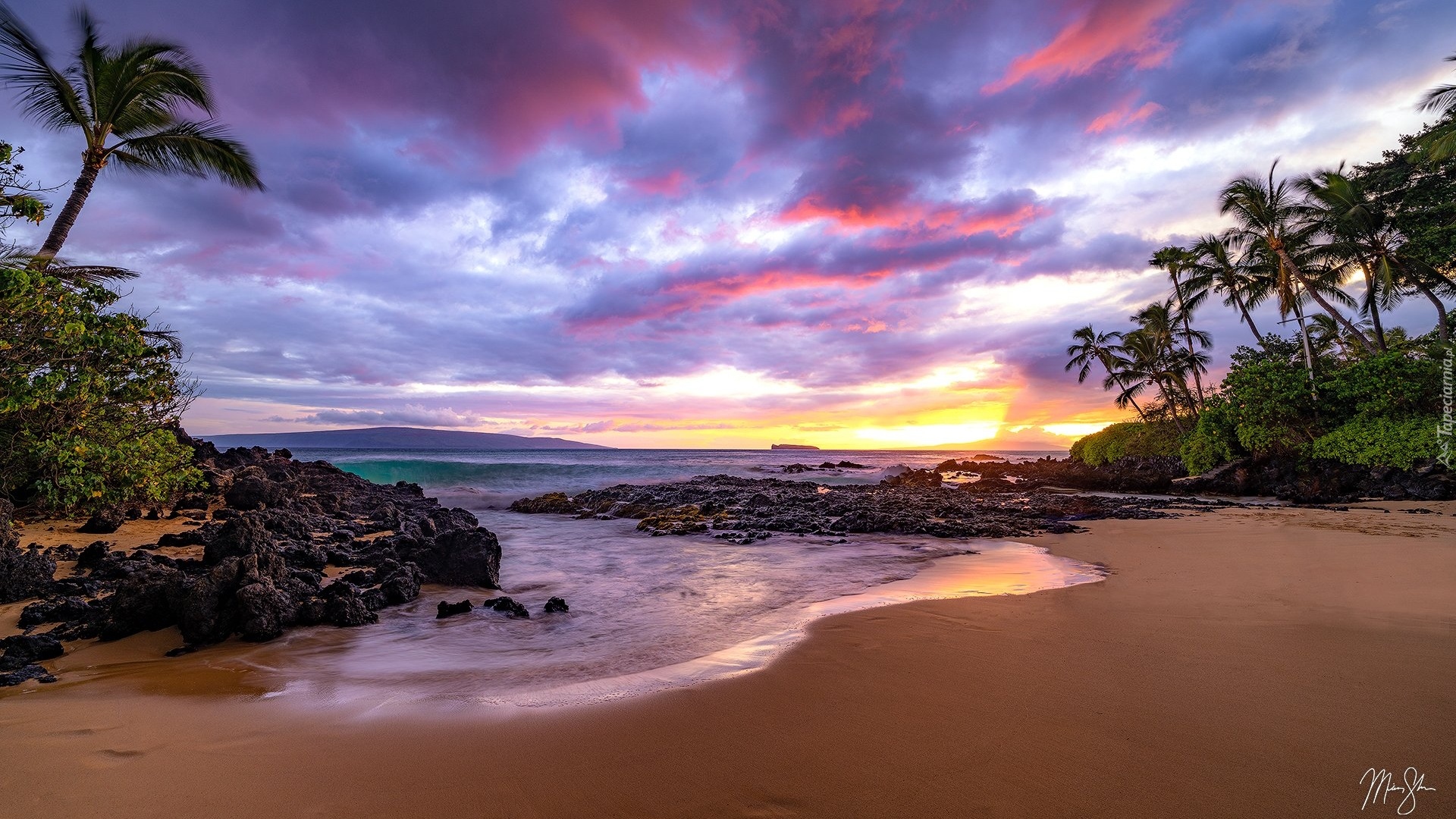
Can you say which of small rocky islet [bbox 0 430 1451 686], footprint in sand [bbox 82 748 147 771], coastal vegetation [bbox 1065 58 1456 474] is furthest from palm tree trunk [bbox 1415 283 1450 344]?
footprint in sand [bbox 82 748 147 771]

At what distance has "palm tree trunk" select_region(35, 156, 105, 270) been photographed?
31.6 feet

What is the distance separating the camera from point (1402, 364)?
1575 centimetres

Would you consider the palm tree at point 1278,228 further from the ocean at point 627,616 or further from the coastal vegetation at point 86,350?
the coastal vegetation at point 86,350

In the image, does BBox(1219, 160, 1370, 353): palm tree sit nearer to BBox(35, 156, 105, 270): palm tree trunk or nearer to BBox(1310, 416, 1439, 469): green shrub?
BBox(1310, 416, 1439, 469): green shrub

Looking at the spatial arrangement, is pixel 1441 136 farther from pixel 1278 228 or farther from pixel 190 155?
pixel 190 155

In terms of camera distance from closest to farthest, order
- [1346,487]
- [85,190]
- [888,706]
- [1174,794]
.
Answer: [1174,794] → [888,706] → [85,190] → [1346,487]

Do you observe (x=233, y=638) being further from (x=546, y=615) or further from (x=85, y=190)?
(x=85, y=190)

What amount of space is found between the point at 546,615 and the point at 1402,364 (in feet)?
78.2

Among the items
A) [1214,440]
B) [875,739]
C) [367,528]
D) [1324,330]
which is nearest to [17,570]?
[367,528]

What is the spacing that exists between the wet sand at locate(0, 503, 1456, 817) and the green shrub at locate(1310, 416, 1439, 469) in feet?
52.2

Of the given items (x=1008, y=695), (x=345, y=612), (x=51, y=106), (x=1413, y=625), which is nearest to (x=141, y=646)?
(x=345, y=612)

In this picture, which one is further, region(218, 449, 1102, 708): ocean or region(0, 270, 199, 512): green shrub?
region(0, 270, 199, 512): green shrub
